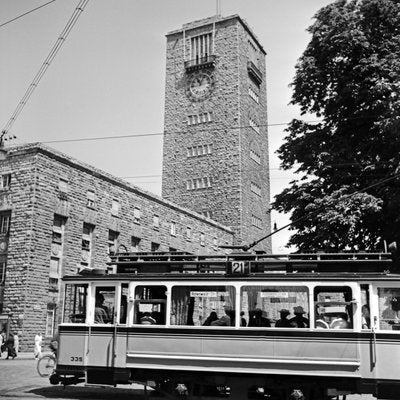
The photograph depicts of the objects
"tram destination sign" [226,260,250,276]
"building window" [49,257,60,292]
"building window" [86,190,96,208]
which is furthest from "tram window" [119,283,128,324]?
"building window" [86,190,96,208]

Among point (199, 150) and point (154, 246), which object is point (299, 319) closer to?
point (154, 246)

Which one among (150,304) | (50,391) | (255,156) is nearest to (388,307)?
(150,304)

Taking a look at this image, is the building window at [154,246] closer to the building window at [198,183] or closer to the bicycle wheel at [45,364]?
the building window at [198,183]

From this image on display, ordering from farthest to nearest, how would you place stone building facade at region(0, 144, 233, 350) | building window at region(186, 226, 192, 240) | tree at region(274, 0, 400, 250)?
building window at region(186, 226, 192, 240), stone building facade at region(0, 144, 233, 350), tree at region(274, 0, 400, 250)

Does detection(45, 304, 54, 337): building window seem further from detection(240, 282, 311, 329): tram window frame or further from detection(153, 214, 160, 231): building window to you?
detection(240, 282, 311, 329): tram window frame

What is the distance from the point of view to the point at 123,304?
1295 centimetres

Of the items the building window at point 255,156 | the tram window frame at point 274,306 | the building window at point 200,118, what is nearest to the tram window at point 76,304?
the tram window frame at point 274,306

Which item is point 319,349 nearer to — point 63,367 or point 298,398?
point 298,398

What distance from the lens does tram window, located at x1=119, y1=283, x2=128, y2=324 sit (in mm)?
12820

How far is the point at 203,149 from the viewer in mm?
74062

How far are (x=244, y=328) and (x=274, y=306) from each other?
32.5 inches

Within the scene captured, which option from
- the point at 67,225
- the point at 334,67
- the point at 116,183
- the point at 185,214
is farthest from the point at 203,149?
the point at 334,67

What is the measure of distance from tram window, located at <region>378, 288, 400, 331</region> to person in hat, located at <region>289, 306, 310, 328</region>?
154cm

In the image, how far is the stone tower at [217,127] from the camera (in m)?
71.6
